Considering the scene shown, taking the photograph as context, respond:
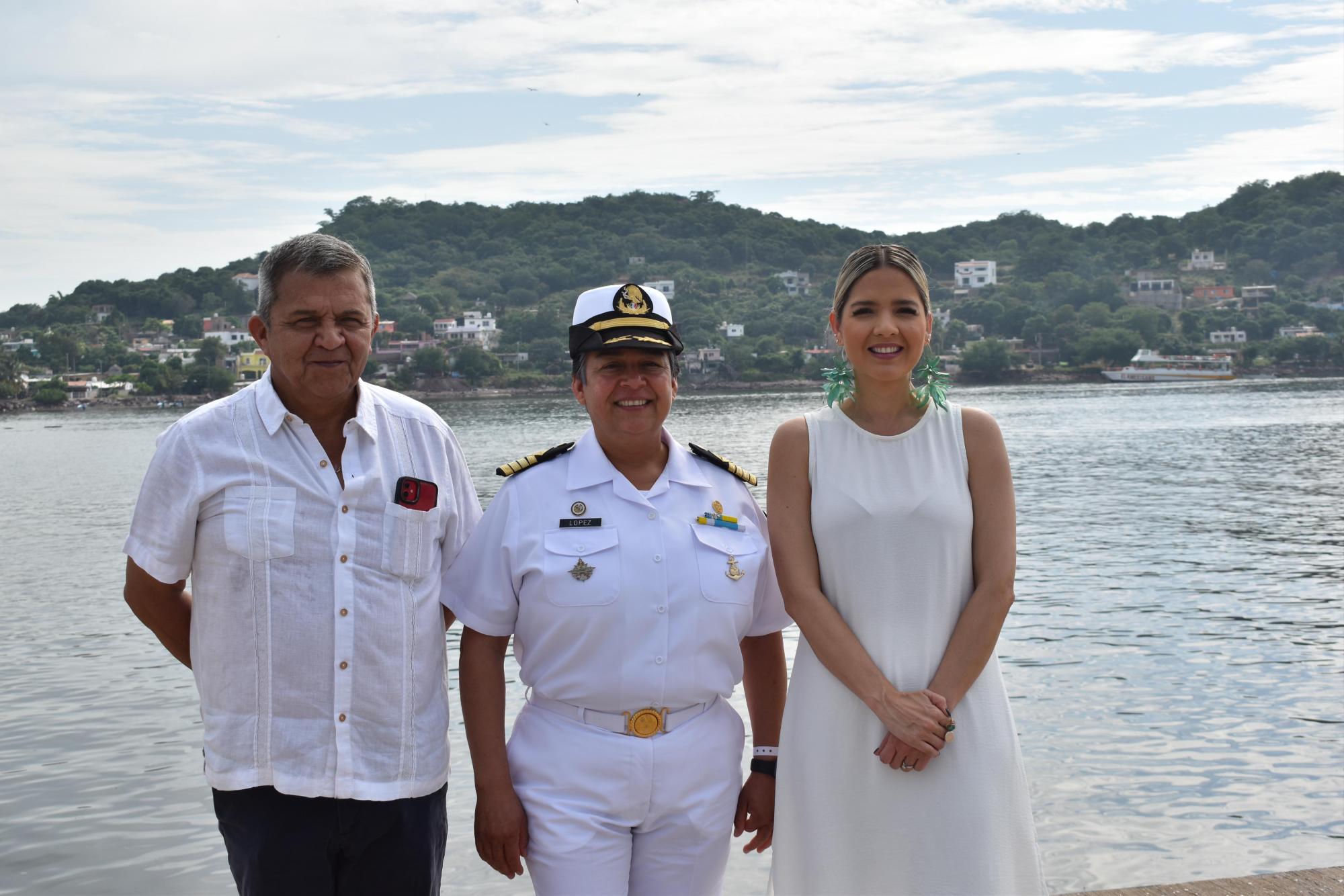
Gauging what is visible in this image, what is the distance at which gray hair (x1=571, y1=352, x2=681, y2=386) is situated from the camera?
2562mm

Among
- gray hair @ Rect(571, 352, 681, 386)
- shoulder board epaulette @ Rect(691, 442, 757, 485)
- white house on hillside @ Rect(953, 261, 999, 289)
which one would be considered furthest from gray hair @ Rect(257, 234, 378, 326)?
white house on hillside @ Rect(953, 261, 999, 289)

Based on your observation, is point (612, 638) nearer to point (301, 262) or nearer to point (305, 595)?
point (305, 595)

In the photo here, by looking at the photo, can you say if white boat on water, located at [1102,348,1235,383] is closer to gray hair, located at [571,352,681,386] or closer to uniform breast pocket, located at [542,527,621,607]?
gray hair, located at [571,352,681,386]

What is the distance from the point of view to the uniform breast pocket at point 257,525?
7.70 feet

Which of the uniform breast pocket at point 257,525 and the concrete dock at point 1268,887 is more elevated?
the uniform breast pocket at point 257,525

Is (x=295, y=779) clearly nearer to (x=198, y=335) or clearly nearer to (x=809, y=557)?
(x=809, y=557)

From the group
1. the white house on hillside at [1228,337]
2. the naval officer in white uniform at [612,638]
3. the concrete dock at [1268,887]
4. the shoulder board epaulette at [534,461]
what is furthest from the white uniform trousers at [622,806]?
the white house on hillside at [1228,337]

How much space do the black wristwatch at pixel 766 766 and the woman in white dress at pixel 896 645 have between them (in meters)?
0.10

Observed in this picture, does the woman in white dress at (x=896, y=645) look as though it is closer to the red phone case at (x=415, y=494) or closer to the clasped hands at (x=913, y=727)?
the clasped hands at (x=913, y=727)

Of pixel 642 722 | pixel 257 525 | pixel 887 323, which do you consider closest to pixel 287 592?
pixel 257 525

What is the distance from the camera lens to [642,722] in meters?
2.43

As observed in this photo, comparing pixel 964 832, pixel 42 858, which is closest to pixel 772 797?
pixel 964 832

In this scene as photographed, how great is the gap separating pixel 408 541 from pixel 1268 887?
2447 millimetres

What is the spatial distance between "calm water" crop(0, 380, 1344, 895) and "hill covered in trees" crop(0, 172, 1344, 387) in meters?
68.2
